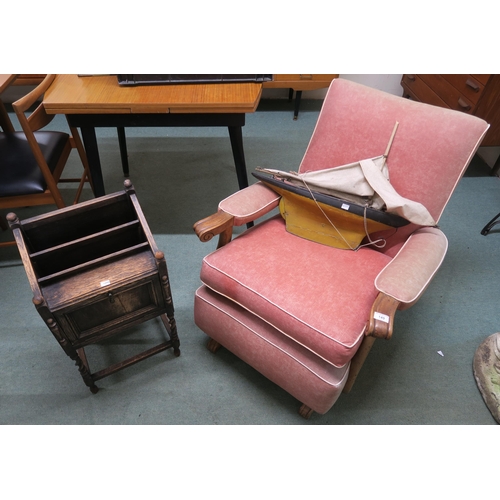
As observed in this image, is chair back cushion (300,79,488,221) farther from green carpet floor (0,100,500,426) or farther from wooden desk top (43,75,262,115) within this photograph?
green carpet floor (0,100,500,426)

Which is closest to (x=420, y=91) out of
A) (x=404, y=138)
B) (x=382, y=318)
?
(x=404, y=138)

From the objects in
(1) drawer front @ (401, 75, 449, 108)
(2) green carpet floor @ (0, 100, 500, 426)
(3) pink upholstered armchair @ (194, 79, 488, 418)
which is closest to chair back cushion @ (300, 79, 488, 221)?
(3) pink upholstered armchair @ (194, 79, 488, 418)

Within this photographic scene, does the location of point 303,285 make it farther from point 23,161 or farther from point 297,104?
point 297,104

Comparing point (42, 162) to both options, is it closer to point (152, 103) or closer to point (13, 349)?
point (152, 103)

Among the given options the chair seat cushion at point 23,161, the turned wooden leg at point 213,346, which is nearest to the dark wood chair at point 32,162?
the chair seat cushion at point 23,161

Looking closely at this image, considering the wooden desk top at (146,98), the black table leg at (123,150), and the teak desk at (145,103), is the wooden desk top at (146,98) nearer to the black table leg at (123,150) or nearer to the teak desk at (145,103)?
the teak desk at (145,103)

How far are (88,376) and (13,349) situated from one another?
1.51 ft

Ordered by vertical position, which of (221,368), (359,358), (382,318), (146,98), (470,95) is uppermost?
(146,98)

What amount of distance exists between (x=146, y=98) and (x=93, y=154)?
1.29ft

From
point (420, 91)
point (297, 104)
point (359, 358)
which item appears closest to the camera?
point (359, 358)

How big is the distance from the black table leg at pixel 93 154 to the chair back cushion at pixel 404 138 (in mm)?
987

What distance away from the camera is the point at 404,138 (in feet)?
4.12

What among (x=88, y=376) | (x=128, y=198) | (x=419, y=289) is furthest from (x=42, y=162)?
(x=419, y=289)

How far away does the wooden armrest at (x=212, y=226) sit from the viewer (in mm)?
1205
